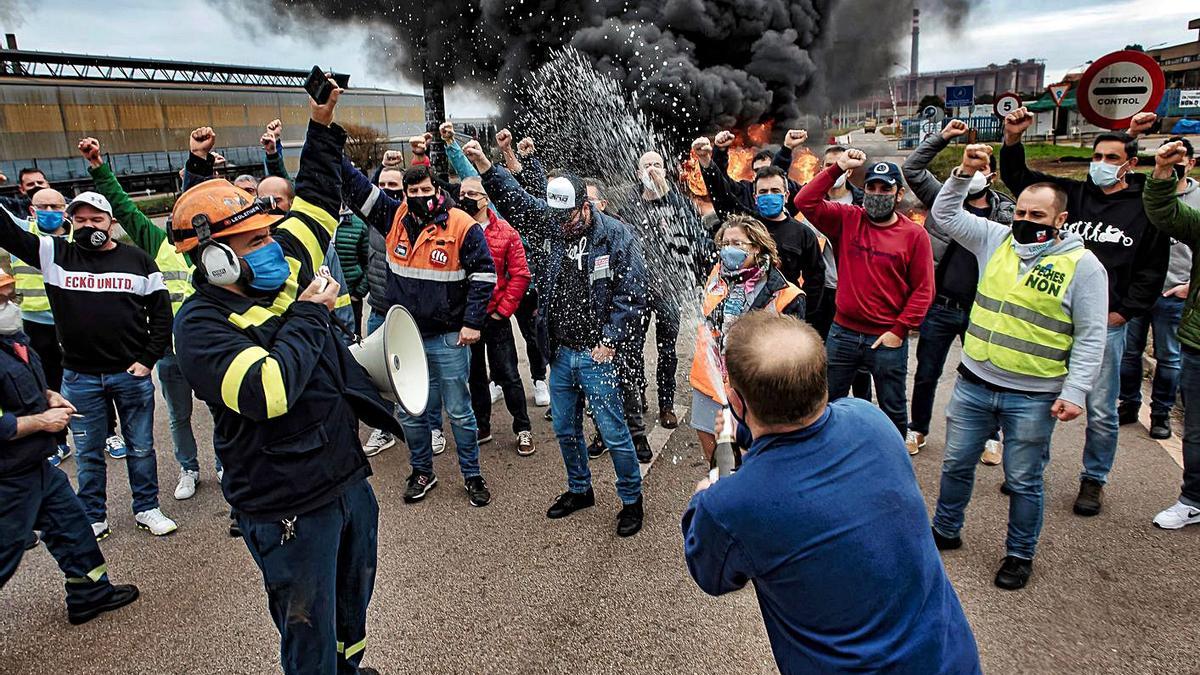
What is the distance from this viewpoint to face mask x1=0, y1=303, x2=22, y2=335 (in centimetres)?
333

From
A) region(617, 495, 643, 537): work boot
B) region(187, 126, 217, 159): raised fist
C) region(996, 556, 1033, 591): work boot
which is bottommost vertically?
region(996, 556, 1033, 591): work boot

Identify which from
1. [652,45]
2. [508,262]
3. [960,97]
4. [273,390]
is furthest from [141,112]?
[273,390]

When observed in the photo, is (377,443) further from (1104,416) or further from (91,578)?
(1104,416)

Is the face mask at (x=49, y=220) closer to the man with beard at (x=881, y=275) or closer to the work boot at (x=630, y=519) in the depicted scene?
the work boot at (x=630, y=519)

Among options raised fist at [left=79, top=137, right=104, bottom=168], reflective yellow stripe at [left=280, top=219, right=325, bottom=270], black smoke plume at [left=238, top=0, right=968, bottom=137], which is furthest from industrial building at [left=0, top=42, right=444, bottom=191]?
reflective yellow stripe at [left=280, top=219, right=325, bottom=270]

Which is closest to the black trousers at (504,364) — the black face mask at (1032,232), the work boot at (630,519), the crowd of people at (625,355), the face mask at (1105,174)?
the crowd of people at (625,355)

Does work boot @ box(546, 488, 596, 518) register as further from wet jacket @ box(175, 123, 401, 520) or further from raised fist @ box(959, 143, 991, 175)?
raised fist @ box(959, 143, 991, 175)

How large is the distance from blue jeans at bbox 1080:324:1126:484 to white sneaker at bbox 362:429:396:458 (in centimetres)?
478

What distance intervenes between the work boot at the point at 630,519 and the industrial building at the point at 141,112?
3133 cm

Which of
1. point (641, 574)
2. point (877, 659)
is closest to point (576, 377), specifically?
point (641, 574)

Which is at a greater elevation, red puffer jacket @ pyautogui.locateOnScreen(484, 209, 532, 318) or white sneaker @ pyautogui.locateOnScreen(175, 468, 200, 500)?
red puffer jacket @ pyautogui.locateOnScreen(484, 209, 532, 318)

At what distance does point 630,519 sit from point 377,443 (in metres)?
2.40

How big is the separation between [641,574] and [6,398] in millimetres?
3067

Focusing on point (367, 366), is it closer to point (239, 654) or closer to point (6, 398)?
point (239, 654)
